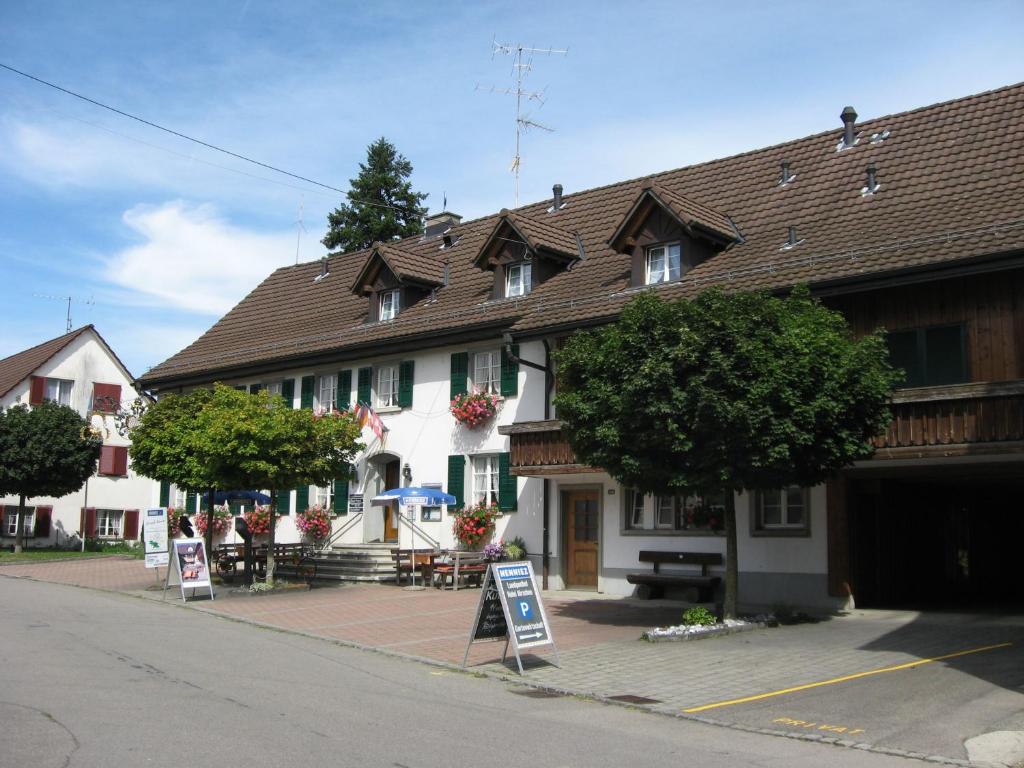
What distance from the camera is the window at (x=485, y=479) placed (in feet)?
78.8

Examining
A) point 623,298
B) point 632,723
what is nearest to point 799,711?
point 632,723

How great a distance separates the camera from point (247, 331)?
32656 millimetres

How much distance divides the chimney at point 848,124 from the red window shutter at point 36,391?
34882mm

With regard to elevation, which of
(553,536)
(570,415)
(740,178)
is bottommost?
(553,536)

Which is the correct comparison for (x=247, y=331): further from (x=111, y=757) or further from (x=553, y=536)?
(x=111, y=757)

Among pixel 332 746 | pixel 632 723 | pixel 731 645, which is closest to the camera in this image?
pixel 332 746

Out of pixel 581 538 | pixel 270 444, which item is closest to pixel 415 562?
pixel 581 538

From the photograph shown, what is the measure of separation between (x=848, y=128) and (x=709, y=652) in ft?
45.5

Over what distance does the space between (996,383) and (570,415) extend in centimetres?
607

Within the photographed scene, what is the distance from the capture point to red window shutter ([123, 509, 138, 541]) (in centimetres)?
4696

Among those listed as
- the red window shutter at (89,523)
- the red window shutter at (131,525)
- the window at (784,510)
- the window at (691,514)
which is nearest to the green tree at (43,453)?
the red window shutter at (89,523)

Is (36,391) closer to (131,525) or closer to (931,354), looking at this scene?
(131,525)

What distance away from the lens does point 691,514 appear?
66.7 ft

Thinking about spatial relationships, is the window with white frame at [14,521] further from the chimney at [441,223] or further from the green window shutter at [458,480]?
the green window shutter at [458,480]
